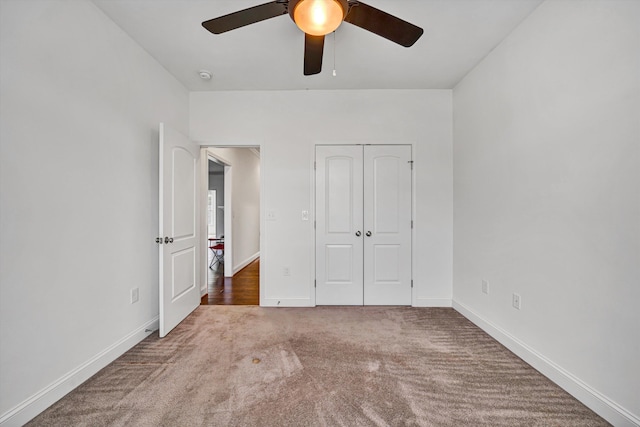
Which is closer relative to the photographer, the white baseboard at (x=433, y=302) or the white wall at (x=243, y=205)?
the white baseboard at (x=433, y=302)

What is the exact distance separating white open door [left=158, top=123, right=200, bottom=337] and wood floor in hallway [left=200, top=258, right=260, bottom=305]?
1.32 feet

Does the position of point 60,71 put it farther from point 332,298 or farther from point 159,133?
point 332,298

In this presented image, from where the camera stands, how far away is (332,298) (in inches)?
128

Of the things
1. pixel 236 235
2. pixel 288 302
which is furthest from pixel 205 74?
pixel 236 235

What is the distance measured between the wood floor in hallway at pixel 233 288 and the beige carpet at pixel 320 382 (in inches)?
29.6

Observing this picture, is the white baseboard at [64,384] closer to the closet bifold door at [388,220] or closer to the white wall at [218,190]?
the closet bifold door at [388,220]

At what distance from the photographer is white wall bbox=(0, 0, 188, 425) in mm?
1429

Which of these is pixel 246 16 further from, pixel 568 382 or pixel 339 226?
pixel 568 382

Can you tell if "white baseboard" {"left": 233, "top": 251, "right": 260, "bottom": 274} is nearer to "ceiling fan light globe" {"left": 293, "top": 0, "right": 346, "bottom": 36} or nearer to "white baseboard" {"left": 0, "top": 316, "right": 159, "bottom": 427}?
"white baseboard" {"left": 0, "top": 316, "right": 159, "bottom": 427}

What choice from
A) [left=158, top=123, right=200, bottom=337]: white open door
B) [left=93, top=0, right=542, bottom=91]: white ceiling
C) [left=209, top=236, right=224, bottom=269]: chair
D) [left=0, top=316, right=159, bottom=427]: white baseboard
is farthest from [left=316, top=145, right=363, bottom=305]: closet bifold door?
[left=209, top=236, right=224, bottom=269]: chair

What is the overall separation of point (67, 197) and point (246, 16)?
1.58 meters

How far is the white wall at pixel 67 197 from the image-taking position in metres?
1.43

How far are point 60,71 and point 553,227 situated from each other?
11.1 feet

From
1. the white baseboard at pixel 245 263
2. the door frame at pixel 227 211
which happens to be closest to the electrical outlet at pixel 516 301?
the door frame at pixel 227 211
